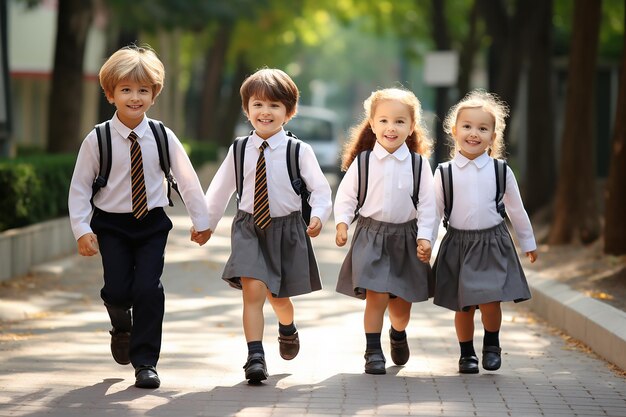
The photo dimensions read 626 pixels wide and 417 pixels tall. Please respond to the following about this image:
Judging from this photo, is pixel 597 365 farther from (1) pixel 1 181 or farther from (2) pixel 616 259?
(1) pixel 1 181

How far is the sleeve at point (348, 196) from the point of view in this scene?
25.5 ft

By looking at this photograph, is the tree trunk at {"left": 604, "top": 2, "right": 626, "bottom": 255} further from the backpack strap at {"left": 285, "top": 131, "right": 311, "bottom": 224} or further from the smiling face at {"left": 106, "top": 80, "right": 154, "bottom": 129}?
the smiling face at {"left": 106, "top": 80, "right": 154, "bottom": 129}

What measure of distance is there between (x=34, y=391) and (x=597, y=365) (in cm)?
364

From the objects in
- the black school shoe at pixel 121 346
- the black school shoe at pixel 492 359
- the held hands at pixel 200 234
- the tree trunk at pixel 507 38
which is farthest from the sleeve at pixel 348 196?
the tree trunk at pixel 507 38

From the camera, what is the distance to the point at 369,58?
353 feet

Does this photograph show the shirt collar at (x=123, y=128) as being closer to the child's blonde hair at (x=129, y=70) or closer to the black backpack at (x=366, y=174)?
the child's blonde hair at (x=129, y=70)

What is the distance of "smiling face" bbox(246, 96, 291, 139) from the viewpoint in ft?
24.7

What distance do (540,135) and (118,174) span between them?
14.1m

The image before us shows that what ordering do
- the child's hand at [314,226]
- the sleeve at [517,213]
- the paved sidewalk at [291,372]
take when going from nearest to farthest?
1. the paved sidewalk at [291,372]
2. the child's hand at [314,226]
3. the sleeve at [517,213]

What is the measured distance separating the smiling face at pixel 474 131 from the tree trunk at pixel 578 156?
8.60 m

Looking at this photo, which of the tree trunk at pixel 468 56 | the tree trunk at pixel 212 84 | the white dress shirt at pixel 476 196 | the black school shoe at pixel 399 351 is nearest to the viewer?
the white dress shirt at pixel 476 196

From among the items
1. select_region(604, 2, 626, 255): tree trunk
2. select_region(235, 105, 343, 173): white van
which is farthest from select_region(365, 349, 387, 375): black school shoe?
select_region(235, 105, 343, 173): white van

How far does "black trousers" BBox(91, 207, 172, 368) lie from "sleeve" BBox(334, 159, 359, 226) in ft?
3.38

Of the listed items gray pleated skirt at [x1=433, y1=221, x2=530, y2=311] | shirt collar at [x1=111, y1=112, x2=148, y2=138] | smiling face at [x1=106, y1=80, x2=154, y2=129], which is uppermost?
smiling face at [x1=106, y1=80, x2=154, y2=129]
